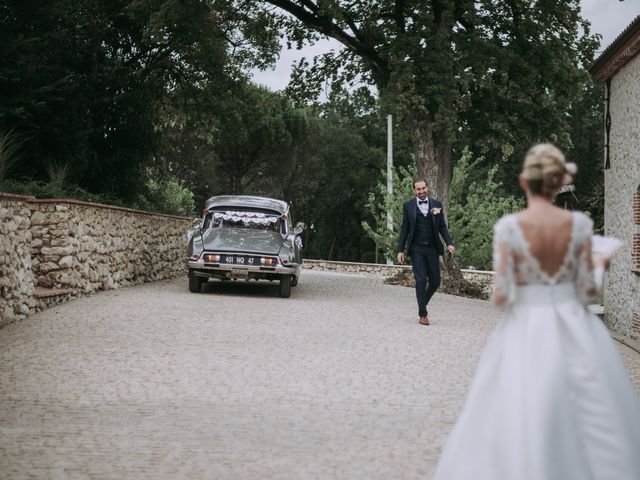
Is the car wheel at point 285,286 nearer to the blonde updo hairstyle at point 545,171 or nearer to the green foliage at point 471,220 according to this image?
the green foliage at point 471,220

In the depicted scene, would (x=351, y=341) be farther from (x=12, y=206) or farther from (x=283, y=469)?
(x=283, y=469)

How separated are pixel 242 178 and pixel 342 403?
44.3 m

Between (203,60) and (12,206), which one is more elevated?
(203,60)

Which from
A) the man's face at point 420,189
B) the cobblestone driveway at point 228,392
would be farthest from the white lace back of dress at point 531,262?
the man's face at point 420,189

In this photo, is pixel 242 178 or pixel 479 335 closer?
pixel 479 335

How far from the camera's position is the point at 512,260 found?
418 cm

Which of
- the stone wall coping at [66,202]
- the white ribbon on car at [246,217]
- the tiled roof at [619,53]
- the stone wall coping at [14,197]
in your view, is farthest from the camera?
the white ribbon on car at [246,217]

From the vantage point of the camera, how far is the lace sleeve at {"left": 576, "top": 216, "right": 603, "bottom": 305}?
13.9ft

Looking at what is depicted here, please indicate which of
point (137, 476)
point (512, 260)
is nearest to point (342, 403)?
point (137, 476)

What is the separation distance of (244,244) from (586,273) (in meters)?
13.6

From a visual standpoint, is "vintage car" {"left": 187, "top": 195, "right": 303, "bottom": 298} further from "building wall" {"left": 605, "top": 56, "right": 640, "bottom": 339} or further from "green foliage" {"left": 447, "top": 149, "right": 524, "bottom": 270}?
"green foliage" {"left": 447, "top": 149, "right": 524, "bottom": 270}

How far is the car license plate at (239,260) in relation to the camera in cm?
1725

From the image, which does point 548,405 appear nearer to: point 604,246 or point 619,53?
point 604,246

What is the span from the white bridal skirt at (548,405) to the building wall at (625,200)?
10.7 metres
